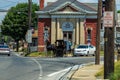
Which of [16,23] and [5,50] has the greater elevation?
[16,23]

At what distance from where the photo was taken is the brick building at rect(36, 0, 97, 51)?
66000mm

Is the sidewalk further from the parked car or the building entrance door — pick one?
the building entrance door

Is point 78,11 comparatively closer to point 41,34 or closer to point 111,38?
point 41,34

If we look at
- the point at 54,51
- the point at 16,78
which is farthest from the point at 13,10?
the point at 16,78

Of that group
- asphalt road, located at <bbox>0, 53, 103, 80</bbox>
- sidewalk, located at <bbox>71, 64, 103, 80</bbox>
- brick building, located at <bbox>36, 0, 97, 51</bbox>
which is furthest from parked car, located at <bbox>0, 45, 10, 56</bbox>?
sidewalk, located at <bbox>71, 64, 103, 80</bbox>

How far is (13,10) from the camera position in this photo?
100m

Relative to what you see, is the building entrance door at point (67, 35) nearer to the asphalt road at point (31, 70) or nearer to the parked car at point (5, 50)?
the parked car at point (5, 50)

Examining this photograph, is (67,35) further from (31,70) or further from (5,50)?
(31,70)

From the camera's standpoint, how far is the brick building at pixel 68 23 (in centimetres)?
6600

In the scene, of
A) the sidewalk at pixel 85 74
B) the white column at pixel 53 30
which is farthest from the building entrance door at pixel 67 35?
the sidewalk at pixel 85 74

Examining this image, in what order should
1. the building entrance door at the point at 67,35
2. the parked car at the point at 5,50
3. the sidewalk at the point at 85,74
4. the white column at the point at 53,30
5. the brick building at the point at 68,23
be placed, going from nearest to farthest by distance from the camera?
the sidewalk at the point at 85,74 → the parked car at the point at 5,50 → the white column at the point at 53,30 → the brick building at the point at 68,23 → the building entrance door at the point at 67,35

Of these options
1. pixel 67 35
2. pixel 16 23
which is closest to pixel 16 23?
pixel 16 23

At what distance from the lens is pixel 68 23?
6675 centimetres

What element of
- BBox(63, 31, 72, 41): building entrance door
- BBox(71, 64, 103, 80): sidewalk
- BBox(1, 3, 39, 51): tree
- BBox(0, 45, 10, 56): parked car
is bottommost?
BBox(0, 45, 10, 56): parked car
